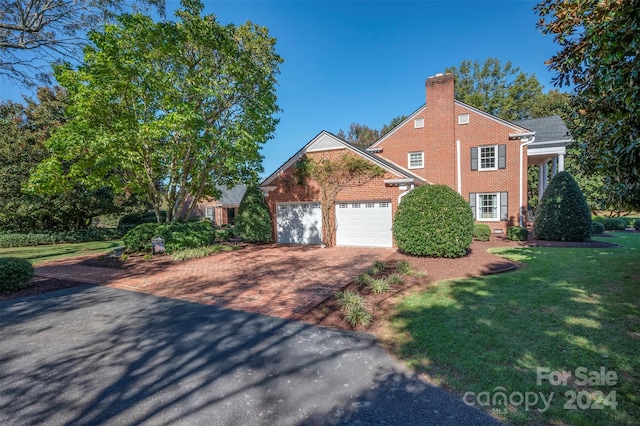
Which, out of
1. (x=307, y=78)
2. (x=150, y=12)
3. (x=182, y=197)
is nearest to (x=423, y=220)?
(x=307, y=78)

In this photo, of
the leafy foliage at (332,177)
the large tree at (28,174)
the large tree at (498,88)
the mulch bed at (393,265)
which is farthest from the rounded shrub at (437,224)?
the large tree at (498,88)

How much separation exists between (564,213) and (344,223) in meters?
9.75

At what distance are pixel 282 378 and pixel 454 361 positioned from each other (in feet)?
7.37

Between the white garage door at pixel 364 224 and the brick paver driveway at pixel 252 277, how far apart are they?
2.90 ft

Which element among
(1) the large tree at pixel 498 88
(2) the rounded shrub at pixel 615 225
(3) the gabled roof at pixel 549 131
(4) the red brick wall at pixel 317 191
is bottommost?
(2) the rounded shrub at pixel 615 225

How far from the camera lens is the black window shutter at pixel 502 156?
55.4 feet

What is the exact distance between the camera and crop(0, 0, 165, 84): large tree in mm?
9117

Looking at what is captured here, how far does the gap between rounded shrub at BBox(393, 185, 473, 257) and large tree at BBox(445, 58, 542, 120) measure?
28.3 meters

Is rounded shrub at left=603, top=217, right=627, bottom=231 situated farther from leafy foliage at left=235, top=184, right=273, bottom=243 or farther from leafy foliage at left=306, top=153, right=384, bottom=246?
leafy foliage at left=235, top=184, right=273, bottom=243

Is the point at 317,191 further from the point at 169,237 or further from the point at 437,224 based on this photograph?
the point at 169,237

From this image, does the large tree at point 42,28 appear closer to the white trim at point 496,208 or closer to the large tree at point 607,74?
the large tree at point 607,74

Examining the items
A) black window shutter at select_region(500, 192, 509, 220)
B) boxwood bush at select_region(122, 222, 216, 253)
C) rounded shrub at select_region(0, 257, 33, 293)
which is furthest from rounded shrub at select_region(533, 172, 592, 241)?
rounded shrub at select_region(0, 257, 33, 293)

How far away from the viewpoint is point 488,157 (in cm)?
1728

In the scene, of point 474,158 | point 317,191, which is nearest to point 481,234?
point 474,158
